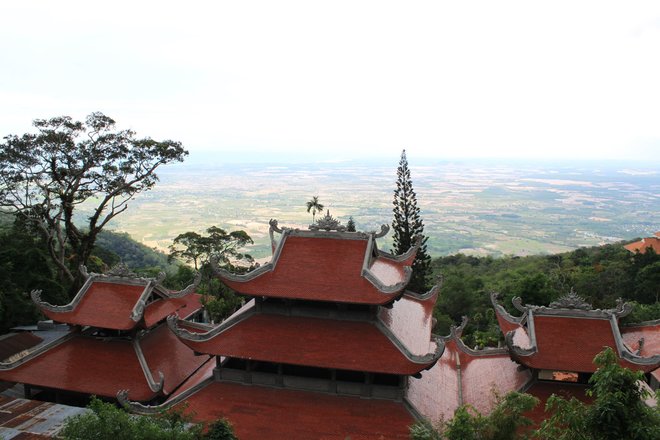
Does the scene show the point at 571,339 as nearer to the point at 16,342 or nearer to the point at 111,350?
the point at 111,350

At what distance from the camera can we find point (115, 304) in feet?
52.0

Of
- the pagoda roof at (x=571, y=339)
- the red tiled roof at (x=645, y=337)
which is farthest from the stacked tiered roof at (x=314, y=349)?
the red tiled roof at (x=645, y=337)

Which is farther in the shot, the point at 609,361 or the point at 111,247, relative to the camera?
the point at 111,247

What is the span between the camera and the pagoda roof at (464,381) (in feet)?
44.4

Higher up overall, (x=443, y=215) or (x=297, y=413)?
(x=297, y=413)

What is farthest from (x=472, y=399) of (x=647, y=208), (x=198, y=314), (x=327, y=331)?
(x=647, y=208)

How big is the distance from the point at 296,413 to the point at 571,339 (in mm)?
7811

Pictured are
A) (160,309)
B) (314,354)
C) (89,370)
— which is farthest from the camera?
(160,309)

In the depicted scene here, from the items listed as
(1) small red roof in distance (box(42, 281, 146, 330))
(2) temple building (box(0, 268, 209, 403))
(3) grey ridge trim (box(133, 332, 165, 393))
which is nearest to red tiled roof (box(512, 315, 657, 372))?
(3) grey ridge trim (box(133, 332, 165, 393))

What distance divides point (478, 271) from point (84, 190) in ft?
143

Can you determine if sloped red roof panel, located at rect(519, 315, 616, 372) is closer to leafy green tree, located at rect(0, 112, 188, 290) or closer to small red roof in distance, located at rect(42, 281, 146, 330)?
A: small red roof in distance, located at rect(42, 281, 146, 330)

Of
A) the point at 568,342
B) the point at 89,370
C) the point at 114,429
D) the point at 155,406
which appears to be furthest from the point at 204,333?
the point at 568,342

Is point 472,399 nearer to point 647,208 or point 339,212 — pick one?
point 339,212

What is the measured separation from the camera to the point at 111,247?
6569 centimetres
